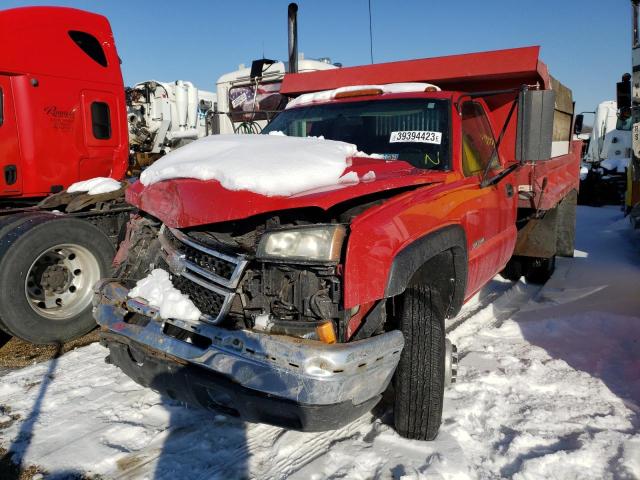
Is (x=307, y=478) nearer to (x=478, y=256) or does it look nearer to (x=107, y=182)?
(x=478, y=256)

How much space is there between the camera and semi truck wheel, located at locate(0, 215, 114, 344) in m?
4.09

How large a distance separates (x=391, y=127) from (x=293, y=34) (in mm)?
3782

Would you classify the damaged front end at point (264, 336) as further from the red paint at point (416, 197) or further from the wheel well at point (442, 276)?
the wheel well at point (442, 276)

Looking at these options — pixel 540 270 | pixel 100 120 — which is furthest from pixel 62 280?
pixel 540 270

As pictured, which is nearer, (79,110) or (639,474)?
(639,474)

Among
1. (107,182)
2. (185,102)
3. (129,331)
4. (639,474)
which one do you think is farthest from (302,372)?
(185,102)

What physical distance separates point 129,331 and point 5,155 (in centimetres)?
311

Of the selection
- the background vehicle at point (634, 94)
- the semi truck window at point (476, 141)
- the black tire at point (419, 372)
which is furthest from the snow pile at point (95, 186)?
the background vehicle at point (634, 94)

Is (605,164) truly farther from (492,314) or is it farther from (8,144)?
(8,144)

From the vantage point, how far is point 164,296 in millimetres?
2734

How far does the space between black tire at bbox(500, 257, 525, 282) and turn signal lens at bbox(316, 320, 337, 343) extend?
14.4ft

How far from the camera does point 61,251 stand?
4504 mm

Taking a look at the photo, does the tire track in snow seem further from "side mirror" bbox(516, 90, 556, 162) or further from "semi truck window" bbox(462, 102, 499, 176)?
"side mirror" bbox(516, 90, 556, 162)

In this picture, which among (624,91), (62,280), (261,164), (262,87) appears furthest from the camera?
(262,87)
